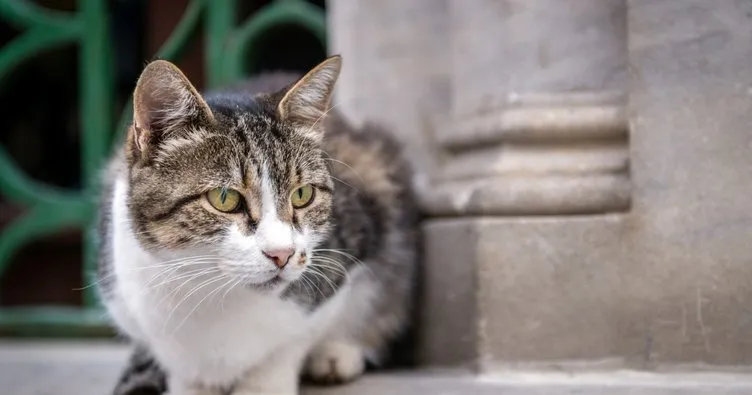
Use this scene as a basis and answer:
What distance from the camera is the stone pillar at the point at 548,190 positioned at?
1.52 m

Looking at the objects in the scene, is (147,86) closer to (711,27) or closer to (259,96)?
(259,96)

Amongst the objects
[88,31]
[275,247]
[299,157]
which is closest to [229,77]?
[88,31]

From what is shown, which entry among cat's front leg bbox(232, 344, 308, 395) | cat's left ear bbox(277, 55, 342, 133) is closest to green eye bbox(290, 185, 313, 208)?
cat's left ear bbox(277, 55, 342, 133)

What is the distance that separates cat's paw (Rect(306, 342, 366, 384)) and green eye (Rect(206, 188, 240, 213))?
1.54 feet

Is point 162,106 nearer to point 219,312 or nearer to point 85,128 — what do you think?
point 219,312

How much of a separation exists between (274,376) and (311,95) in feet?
1.64

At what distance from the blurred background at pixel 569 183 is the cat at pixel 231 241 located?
0.71 ft

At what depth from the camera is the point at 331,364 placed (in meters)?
1.53

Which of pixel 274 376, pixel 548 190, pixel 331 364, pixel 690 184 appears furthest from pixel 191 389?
pixel 690 184

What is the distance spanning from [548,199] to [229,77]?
3.61ft

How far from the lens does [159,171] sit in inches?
48.1

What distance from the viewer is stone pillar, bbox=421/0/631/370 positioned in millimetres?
1519

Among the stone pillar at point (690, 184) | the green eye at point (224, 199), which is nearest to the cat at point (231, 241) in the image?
the green eye at point (224, 199)

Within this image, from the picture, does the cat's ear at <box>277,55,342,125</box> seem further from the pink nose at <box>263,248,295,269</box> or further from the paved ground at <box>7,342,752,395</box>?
the paved ground at <box>7,342,752,395</box>
